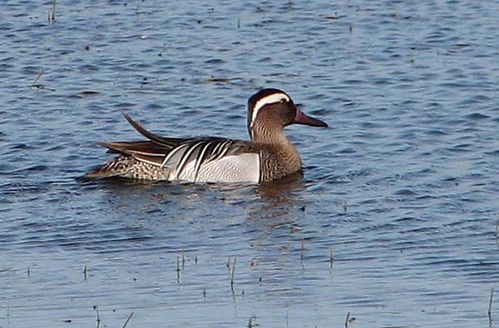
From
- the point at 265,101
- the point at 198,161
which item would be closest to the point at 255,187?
the point at 198,161

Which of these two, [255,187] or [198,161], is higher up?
[198,161]

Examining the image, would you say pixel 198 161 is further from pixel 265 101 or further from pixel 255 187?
pixel 265 101

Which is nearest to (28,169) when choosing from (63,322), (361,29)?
(63,322)

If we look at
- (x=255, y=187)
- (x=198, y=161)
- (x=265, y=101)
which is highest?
(x=265, y=101)

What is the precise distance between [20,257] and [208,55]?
23.4ft

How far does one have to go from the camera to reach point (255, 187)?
44.5 ft

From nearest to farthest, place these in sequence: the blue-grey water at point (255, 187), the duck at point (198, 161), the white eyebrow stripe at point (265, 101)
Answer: the blue-grey water at point (255, 187) → the duck at point (198, 161) → the white eyebrow stripe at point (265, 101)

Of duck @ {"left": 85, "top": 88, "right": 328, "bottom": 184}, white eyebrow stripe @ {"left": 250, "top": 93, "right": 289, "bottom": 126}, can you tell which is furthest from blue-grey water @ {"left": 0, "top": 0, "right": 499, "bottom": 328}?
white eyebrow stripe @ {"left": 250, "top": 93, "right": 289, "bottom": 126}

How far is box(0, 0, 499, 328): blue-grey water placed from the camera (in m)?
9.44

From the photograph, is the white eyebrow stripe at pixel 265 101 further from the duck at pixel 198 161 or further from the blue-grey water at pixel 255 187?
the blue-grey water at pixel 255 187

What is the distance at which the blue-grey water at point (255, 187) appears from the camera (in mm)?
9438

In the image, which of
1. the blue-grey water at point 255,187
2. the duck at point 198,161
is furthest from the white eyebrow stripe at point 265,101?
the blue-grey water at point 255,187

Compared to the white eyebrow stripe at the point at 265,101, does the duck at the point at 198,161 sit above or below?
below

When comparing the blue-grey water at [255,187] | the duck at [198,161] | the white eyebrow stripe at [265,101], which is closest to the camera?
the blue-grey water at [255,187]
